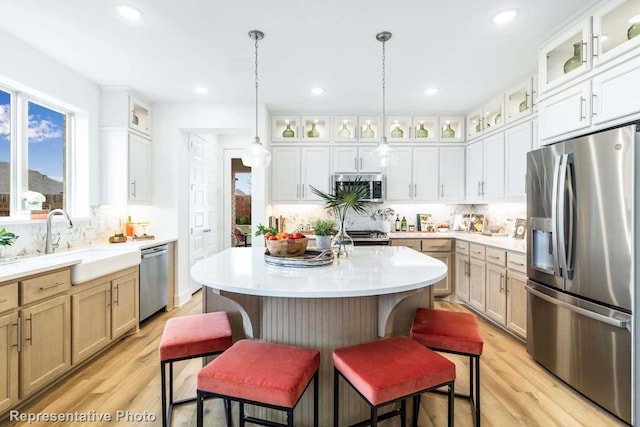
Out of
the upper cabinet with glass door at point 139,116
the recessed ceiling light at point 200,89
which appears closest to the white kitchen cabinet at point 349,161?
the recessed ceiling light at point 200,89

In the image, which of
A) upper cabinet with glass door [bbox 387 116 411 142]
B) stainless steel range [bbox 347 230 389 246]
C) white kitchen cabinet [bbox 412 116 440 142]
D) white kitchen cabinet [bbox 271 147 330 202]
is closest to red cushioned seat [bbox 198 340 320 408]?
stainless steel range [bbox 347 230 389 246]

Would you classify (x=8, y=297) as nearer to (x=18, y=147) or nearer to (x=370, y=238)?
(x=18, y=147)

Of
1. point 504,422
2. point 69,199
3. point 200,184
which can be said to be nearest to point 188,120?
point 200,184

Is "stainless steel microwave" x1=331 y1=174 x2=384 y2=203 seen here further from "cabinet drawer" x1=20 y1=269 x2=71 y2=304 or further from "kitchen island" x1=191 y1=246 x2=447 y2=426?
"cabinet drawer" x1=20 y1=269 x2=71 y2=304

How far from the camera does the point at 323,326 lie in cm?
173

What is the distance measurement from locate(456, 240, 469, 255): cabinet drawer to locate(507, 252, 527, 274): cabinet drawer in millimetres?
829

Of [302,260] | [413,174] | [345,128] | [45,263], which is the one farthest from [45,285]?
[413,174]

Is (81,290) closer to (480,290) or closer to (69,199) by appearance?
(69,199)

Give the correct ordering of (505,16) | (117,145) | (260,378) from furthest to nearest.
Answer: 1. (117,145)
2. (505,16)
3. (260,378)

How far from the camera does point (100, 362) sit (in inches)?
106

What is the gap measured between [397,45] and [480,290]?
2.79 m

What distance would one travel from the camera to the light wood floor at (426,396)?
77.3 inches

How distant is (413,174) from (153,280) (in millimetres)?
3721

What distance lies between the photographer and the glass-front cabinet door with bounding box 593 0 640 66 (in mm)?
1965
